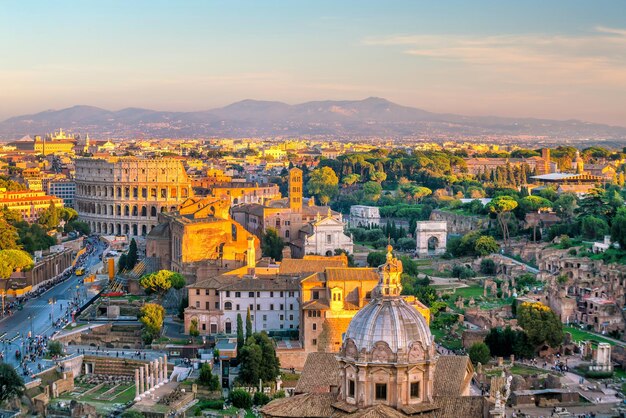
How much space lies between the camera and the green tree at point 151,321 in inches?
1741

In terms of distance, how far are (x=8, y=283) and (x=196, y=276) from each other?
36.4ft

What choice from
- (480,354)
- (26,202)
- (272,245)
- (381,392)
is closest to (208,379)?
(480,354)

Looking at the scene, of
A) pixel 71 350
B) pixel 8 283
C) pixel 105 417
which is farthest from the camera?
pixel 8 283

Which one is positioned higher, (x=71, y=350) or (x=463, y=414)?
(x=463, y=414)

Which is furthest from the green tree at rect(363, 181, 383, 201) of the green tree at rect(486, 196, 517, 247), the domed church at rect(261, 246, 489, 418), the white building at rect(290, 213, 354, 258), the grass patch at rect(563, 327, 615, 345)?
the domed church at rect(261, 246, 489, 418)

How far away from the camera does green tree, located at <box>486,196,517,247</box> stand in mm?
73775

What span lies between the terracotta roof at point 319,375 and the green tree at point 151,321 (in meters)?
16.6

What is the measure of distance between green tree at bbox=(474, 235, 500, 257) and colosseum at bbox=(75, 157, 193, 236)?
29070 mm

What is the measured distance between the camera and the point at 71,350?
43.2 metres

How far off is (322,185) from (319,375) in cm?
8059

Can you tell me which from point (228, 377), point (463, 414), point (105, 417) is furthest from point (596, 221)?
point (463, 414)

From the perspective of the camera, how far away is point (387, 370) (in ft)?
75.8

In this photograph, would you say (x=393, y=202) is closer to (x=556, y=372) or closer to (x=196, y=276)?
(x=196, y=276)

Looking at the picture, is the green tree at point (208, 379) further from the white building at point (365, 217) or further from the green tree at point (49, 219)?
the white building at point (365, 217)
